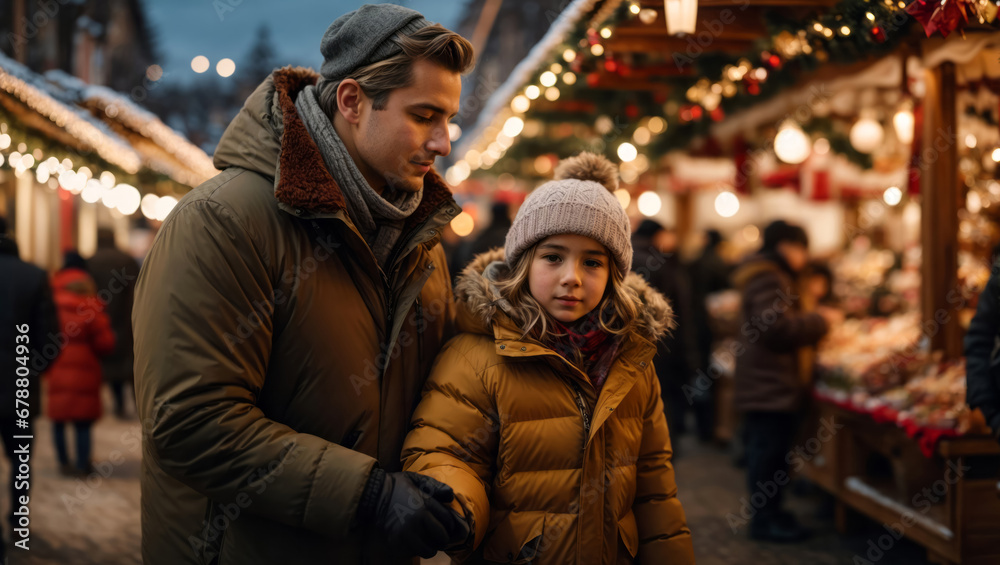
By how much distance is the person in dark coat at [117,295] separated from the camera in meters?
7.69

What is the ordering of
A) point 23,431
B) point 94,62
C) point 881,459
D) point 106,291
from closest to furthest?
point 23,431
point 881,459
point 106,291
point 94,62

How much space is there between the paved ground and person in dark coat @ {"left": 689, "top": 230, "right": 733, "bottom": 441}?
2.21ft

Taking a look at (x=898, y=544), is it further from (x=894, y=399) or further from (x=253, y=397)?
(x=253, y=397)

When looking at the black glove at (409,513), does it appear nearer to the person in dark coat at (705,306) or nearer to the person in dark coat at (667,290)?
the person in dark coat at (667,290)

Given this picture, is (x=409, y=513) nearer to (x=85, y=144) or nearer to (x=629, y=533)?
(x=629, y=533)

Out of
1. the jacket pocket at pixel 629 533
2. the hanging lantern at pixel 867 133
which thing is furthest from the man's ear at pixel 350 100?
the hanging lantern at pixel 867 133

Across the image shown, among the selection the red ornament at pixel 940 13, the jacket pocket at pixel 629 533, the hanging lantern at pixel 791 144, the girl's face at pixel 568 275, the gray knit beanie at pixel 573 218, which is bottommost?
the jacket pocket at pixel 629 533

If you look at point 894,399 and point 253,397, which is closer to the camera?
point 253,397

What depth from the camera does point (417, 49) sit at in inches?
74.9

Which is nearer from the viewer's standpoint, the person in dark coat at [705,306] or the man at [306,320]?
the man at [306,320]

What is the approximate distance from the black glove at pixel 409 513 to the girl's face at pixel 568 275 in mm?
719

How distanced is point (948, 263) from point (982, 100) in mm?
1138

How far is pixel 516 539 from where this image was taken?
2.11m

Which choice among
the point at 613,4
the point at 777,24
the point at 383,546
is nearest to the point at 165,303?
the point at 383,546
